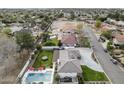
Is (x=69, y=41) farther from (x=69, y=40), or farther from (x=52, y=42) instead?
(x=52, y=42)

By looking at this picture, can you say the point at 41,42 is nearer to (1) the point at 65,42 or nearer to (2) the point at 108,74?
(1) the point at 65,42

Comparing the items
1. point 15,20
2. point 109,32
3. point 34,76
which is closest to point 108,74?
point 34,76

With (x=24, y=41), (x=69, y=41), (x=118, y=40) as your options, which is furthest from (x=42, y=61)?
(x=118, y=40)

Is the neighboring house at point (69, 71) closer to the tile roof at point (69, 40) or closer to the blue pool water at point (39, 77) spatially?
the blue pool water at point (39, 77)

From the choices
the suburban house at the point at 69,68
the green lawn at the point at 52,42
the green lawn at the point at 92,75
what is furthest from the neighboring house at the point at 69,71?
the green lawn at the point at 52,42

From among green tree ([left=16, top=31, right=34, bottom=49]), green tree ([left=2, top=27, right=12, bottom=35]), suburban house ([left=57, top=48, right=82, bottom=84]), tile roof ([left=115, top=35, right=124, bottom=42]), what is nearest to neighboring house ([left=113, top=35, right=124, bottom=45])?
tile roof ([left=115, top=35, right=124, bottom=42])
